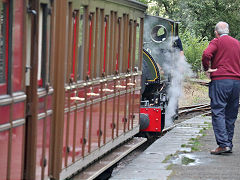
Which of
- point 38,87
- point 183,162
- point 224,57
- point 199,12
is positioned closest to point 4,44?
point 38,87

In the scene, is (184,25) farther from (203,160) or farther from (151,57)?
(203,160)

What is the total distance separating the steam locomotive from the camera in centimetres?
513

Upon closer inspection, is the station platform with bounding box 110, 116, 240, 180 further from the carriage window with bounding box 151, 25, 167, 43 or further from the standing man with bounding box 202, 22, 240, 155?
the carriage window with bounding box 151, 25, 167, 43

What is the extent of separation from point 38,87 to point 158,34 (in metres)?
10.6

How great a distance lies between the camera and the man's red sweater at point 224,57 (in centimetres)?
923

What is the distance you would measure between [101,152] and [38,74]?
9.21ft

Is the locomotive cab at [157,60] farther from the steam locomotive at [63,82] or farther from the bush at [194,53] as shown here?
the bush at [194,53]

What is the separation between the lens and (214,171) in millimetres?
8273

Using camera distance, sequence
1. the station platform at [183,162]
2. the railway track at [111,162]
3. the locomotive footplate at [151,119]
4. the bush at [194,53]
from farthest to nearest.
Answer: the bush at [194,53] < the locomotive footplate at [151,119] < the station platform at [183,162] < the railway track at [111,162]

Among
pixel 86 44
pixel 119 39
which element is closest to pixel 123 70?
pixel 119 39

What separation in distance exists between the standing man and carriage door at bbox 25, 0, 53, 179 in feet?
12.0

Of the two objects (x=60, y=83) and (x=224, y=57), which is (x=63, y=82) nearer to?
(x=60, y=83)

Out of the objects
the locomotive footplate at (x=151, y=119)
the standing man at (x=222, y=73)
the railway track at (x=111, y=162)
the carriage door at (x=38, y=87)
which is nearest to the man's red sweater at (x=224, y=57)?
the standing man at (x=222, y=73)

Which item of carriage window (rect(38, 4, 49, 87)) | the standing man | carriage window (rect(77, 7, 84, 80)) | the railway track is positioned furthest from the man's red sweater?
carriage window (rect(38, 4, 49, 87))
